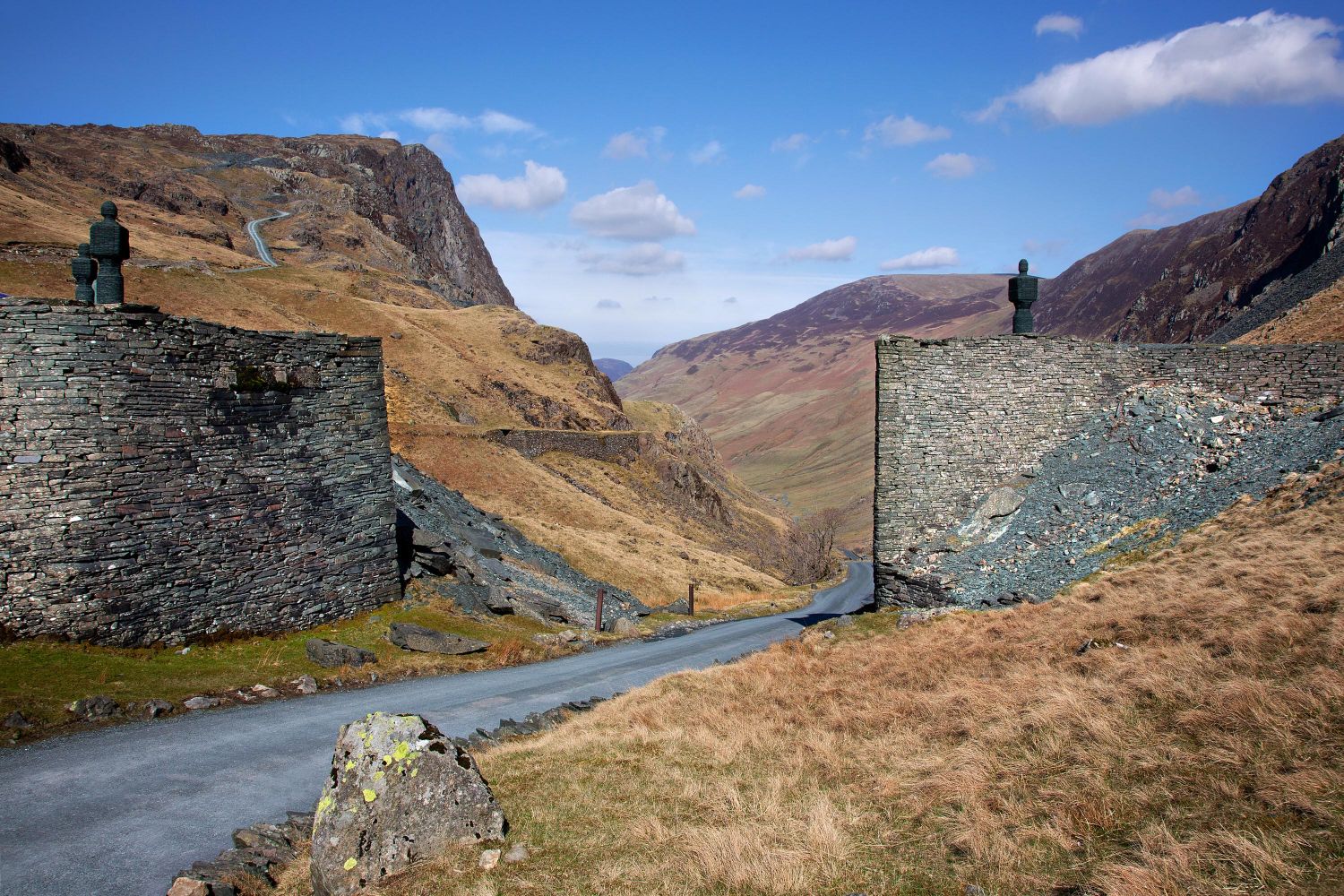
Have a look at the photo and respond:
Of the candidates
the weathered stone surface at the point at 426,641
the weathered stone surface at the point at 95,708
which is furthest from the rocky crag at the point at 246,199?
the weathered stone surface at the point at 95,708

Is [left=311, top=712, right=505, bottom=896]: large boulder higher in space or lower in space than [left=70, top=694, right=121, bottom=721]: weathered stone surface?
higher

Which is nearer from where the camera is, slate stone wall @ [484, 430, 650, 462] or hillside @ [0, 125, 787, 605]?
hillside @ [0, 125, 787, 605]

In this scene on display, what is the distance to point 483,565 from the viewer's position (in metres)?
28.3

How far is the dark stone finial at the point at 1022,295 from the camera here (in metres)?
22.8

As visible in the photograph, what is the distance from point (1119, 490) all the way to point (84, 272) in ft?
89.8

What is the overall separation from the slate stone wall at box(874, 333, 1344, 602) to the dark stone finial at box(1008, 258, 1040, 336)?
497 millimetres

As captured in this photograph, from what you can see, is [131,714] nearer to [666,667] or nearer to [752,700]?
[752,700]

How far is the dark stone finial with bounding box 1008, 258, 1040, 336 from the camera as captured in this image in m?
22.8

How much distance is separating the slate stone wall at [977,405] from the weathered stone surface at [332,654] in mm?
14316

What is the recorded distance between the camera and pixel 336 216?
135m

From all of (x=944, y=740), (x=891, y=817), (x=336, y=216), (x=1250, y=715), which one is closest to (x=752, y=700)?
(x=944, y=740)

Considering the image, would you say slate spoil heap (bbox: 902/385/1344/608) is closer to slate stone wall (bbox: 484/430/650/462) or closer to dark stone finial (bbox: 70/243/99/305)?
dark stone finial (bbox: 70/243/99/305)

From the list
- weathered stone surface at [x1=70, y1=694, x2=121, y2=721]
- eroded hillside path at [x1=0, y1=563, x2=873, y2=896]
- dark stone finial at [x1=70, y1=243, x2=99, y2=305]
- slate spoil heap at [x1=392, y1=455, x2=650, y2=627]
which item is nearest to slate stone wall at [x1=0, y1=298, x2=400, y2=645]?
weathered stone surface at [x1=70, y1=694, x2=121, y2=721]

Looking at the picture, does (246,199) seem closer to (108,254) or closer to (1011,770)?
(108,254)
